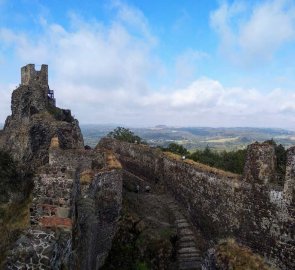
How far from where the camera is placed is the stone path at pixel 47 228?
7.21m

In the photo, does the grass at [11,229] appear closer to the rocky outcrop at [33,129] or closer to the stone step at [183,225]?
the stone step at [183,225]

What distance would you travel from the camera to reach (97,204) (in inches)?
643

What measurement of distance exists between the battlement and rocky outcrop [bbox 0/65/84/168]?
4.72m

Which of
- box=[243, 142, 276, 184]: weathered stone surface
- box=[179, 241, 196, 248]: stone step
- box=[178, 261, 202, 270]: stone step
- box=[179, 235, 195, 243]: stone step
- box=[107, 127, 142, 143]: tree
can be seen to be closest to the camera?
box=[243, 142, 276, 184]: weathered stone surface

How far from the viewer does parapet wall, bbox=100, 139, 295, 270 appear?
1387 centimetres

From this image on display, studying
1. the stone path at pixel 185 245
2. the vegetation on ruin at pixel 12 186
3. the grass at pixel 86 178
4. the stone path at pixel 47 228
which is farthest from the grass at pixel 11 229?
the stone path at pixel 185 245

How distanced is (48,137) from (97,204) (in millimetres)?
15865

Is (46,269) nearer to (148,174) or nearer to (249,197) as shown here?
(249,197)

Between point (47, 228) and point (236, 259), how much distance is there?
403 cm

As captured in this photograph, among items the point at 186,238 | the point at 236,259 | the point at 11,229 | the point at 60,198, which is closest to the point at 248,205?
the point at 186,238

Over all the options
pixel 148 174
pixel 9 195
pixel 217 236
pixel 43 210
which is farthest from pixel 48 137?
pixel 43 210

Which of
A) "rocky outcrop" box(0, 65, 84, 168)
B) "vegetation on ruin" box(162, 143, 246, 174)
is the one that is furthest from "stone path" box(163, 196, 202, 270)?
"vegetation on ruin" box(162, 143, 246, 174)

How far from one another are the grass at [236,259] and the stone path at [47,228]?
337 centimetres

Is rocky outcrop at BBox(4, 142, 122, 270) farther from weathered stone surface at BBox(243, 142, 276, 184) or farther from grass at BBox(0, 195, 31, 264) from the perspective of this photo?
weathered stone surface at BBox(243, 142, 276, 184)
